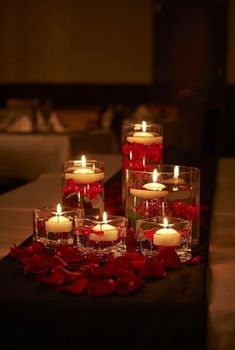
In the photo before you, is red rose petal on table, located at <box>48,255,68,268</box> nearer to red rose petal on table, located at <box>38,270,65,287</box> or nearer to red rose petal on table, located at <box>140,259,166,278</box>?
red rose petal on table, located at <box>38,270,65,287</box>

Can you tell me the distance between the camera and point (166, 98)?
862 centimetres

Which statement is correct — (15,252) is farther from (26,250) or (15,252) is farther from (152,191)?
(152,191)

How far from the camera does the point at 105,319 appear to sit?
3.94 feet

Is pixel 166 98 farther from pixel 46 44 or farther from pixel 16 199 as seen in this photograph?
pixel 16 199

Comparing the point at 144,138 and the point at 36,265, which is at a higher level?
the point at 144,138

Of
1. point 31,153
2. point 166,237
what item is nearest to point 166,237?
point 166,237

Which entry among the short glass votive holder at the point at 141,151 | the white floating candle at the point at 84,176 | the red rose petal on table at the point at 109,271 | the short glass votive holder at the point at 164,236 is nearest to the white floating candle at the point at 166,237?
the short glass votive holder at the point at 164,236

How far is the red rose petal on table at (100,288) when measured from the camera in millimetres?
1222

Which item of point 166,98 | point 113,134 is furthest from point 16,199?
point 166,98

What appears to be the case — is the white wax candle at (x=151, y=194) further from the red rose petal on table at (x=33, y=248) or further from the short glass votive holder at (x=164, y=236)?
the red rose petal on table at (x=33, y=248)

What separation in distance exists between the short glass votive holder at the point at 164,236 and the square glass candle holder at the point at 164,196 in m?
0.09

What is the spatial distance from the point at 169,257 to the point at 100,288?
19 centimetres

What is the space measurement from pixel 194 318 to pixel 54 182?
4.29 feet

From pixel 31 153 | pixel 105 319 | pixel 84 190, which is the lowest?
Answer: pixel 31 153
